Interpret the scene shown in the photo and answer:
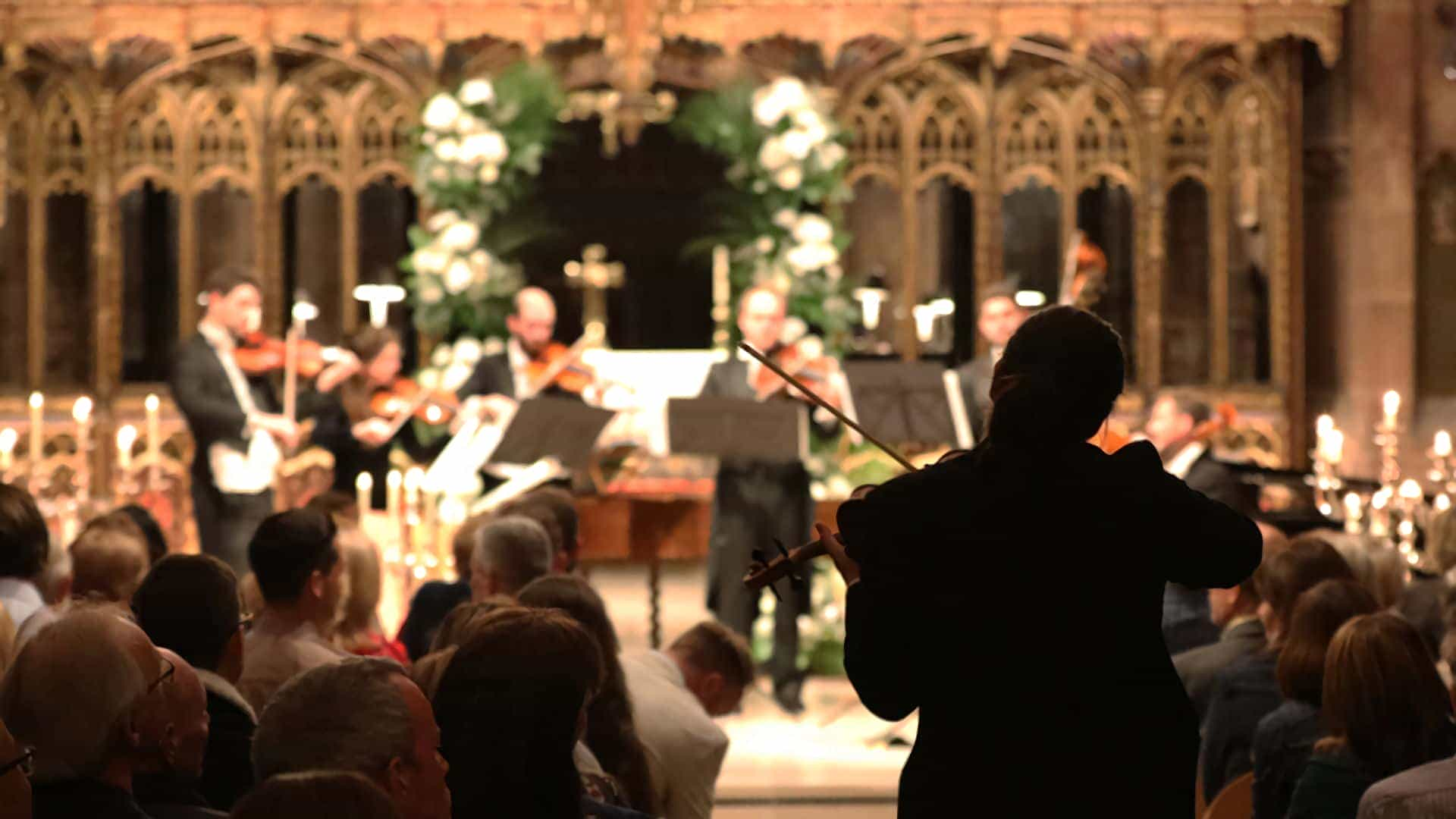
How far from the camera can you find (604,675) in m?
4.08

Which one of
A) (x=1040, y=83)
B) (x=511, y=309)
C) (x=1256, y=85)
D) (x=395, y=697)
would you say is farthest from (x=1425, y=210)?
(x=395, y=697)

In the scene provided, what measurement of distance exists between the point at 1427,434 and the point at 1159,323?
1780 mm

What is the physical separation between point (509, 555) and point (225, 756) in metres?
1.44

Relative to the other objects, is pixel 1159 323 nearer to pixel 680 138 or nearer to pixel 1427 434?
pixel 1427 434

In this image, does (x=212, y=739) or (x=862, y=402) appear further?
(x=862, y=402)

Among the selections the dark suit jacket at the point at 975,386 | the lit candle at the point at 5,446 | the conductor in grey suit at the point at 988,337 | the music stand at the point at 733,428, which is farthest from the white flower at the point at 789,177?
the lit candle at the point at 5,446

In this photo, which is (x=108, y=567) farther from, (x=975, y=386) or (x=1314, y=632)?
(x=975, y=386)

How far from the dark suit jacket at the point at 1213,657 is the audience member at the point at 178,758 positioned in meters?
2.70

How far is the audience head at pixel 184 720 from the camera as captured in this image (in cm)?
336

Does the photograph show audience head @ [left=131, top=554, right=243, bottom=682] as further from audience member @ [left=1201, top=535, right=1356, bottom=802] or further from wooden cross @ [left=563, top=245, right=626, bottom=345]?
wooden cross @ [left=563, top=245, right=626, bottom=345]

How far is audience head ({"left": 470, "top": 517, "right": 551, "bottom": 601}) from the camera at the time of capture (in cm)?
536

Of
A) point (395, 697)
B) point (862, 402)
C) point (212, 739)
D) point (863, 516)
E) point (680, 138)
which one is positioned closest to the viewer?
point (395, 697)

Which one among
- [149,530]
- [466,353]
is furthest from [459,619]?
[466,353]

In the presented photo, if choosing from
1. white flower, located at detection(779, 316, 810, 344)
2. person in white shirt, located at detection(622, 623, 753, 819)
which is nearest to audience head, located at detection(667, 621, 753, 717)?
person in white shirt, located at detection(622, 623, 753, 819)
